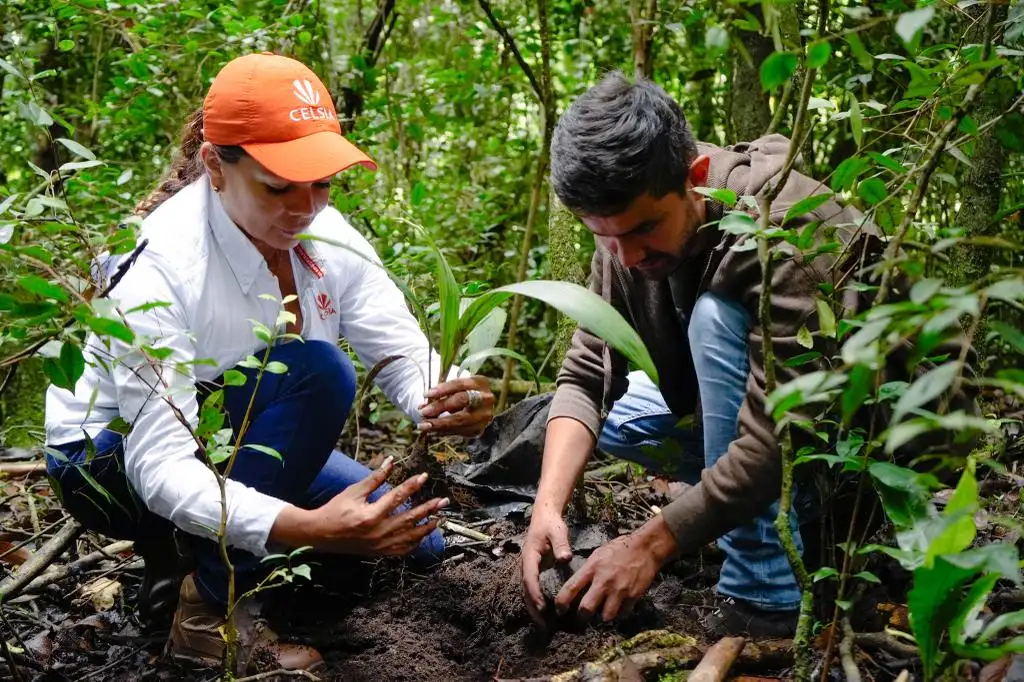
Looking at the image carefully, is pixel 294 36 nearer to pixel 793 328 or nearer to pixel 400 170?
pixel 400 170

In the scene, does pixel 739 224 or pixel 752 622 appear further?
pixel 752 622

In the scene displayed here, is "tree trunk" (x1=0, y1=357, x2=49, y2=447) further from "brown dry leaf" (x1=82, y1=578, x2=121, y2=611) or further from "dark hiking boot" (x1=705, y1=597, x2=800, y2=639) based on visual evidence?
"dark hiking boot" (x1=705, y1=597, x2=800, y2=639)

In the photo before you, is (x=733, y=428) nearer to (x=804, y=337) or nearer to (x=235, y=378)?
(x=804, y=337)

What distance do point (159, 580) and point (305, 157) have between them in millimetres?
1088

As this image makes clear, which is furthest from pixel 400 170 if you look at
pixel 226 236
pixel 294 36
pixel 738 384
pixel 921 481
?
pixel 921 481

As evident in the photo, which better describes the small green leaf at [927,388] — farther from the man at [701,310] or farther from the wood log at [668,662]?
the wood log at [668,662]

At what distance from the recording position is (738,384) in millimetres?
2098

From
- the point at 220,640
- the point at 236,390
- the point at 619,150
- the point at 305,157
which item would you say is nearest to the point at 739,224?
the point at 619,150

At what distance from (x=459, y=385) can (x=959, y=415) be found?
1.39m

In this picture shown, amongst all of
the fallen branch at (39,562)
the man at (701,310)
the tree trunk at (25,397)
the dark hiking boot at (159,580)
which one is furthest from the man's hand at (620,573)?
the tree trunk at (25,397)

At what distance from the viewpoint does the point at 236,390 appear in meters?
2.25

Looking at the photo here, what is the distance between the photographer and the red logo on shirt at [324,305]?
2.49 meters

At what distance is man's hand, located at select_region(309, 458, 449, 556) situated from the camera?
1948 mm

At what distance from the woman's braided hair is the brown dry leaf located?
1.03m
